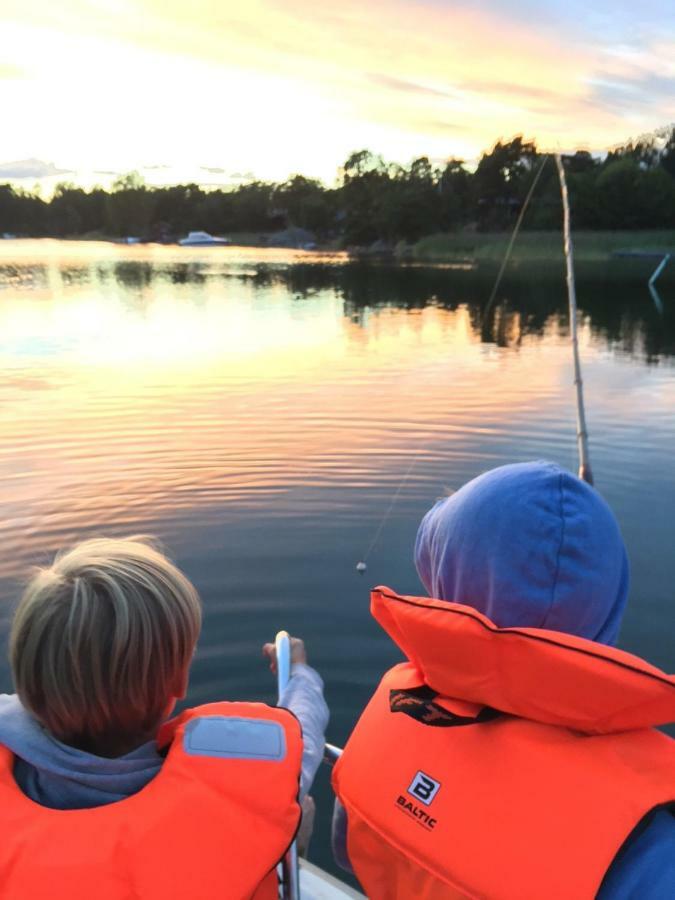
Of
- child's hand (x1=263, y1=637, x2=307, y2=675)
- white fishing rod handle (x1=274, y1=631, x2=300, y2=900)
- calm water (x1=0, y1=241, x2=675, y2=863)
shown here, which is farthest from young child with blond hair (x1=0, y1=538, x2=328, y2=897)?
calm water (x1=0, y1=241, x2=675, y2=863)

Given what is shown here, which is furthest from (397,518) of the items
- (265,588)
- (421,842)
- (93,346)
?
(93,346)

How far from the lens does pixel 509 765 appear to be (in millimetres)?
1350

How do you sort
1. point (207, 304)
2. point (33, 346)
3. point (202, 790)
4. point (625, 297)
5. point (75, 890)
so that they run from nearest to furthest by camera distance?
point (75, 890) < point (202, 790) < point (33, 346) < point (207, 304) < point (625, 297)

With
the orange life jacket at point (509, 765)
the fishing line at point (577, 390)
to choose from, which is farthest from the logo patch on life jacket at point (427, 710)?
the fishing line at point (577, 390)

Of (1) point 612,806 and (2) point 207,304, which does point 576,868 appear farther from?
(2) point 207,304

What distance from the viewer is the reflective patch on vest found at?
137cm

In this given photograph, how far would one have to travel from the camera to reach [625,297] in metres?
26.7

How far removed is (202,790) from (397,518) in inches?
197

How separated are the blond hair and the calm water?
7.03ft

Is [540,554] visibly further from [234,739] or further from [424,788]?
[234,739]

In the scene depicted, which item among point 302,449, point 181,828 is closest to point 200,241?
point 302,449

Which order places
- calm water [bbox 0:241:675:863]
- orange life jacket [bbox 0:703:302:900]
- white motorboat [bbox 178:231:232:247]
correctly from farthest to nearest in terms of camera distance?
white motorboat [bbox 178:231:232:247] → calm water [bbox 0:241:675:863] → orange life jacket [bbox 0:703:302:900]

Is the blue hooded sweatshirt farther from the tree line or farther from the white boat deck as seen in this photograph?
the tree line

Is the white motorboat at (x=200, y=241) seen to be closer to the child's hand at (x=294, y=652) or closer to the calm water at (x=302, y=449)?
the calm water at (x=302, y=449)
